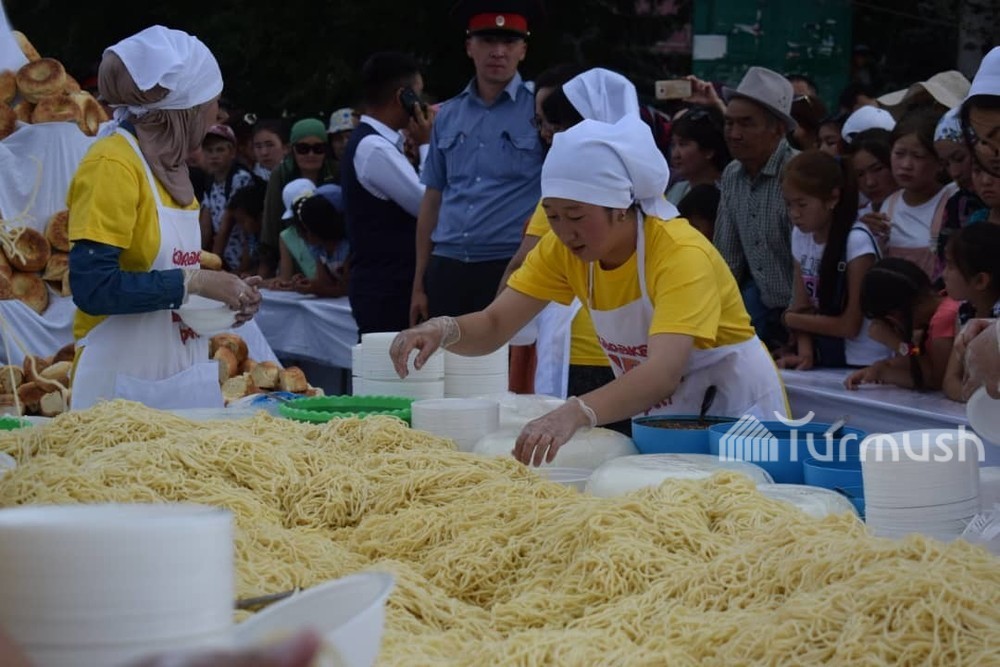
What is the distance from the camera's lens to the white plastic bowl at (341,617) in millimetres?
1224

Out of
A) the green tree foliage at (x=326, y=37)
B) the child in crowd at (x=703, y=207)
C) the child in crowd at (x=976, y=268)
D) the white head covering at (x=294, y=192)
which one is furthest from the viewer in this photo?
the green tree foliage at (x=326, y=37)

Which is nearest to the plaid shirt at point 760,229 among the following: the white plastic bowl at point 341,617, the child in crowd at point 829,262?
the child in crowd at point 829,262

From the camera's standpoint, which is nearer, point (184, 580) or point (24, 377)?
point (184, 580)

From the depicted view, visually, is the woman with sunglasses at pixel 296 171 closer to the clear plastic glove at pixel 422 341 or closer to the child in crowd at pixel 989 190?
the child in crowd at pixel 989 190

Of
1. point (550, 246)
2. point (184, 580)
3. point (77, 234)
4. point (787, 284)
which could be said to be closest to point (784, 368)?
point (787, 284)

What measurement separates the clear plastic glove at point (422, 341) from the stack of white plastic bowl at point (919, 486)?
59.3 inches

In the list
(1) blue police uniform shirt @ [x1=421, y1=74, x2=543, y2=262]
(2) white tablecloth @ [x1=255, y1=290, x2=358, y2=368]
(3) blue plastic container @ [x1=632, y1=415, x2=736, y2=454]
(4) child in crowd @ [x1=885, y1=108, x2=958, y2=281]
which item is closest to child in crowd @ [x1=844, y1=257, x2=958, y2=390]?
(4) child in crowd @ [x1=885, y1=108, x2=958, y2=281]

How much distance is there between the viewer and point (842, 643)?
59.9 inches

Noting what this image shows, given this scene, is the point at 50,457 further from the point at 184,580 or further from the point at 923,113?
the point at 923,113

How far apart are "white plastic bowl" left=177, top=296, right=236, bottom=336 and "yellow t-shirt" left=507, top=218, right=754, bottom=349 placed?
87 centimetres

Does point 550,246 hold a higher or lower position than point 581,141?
lower

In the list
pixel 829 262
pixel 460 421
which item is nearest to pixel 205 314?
pixel 460 421

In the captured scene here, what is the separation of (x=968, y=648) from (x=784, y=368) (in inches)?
147

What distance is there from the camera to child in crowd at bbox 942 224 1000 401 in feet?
13.1
